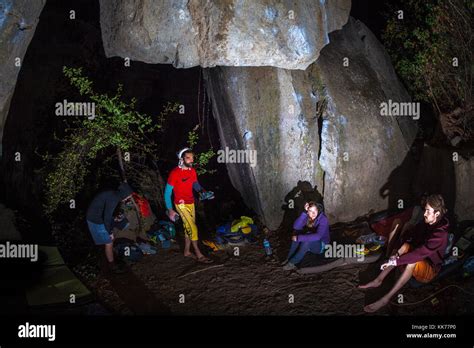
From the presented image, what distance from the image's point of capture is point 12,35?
5.41 meters

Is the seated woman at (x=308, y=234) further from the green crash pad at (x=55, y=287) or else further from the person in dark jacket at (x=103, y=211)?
the green crash pad at (x=55, y=287)

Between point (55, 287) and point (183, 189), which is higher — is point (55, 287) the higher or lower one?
the lower one

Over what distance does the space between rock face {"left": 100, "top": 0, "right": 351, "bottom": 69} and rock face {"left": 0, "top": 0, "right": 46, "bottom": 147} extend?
45.4 inches

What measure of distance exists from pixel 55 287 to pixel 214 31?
4406 millimetres

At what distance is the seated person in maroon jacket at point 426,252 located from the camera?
4.54 meters

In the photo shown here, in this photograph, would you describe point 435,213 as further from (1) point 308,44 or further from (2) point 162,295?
(2) point 162,295

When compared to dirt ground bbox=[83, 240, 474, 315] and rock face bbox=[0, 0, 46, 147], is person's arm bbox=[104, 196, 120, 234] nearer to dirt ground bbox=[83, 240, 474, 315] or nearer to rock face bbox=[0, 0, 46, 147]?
dirt ground bbox=[83, 240, 474, 315]

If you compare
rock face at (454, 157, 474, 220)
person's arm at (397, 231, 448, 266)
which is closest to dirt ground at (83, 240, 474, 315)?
person's arm at (397, 231, 448, 266)

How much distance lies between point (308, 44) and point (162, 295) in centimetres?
459

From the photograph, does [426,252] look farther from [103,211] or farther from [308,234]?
[103,211]

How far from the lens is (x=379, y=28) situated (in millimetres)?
9445

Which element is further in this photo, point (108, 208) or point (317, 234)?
point (317, 234)

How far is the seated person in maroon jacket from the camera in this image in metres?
4.54

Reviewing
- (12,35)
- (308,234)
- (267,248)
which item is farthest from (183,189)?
(12,35)
